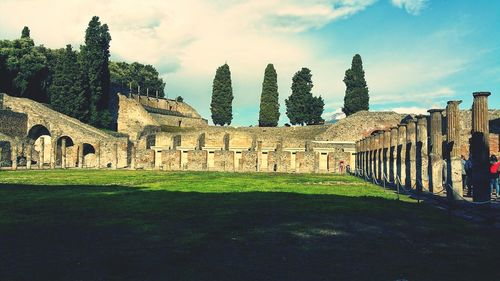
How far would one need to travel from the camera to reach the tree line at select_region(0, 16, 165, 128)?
162 feet

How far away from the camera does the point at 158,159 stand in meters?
41.7

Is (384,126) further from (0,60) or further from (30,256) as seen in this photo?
(30,256)

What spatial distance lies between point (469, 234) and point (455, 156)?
8.18 m

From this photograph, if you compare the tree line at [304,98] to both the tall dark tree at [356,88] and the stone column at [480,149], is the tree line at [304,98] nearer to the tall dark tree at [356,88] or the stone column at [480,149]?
the tall dark tree at [356,88]

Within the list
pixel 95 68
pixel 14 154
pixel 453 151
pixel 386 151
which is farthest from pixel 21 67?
pixel 453 151

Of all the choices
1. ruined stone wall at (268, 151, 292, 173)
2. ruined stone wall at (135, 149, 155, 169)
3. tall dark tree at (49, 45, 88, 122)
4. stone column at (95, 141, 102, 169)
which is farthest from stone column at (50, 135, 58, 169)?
ruined stone wall at (268, 151, 292, 173)

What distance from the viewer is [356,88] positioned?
59.0 m

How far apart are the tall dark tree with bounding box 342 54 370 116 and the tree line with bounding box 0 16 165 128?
31567 mm

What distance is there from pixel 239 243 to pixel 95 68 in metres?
49.6

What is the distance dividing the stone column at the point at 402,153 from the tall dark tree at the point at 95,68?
39020mm

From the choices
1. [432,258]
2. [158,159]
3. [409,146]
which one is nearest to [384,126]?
[158,159]

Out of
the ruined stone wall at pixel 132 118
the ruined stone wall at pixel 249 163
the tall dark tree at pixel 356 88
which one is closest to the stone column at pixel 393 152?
the ruined stone wall at pixel 249 163

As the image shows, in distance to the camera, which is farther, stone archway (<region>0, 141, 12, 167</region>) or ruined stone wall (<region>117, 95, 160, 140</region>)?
ruined stone wall (<region>117, 95, 160, 140</region>)

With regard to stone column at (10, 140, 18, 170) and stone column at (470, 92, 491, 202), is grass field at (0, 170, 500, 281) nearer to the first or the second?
stone column at (470, 92, 491, 202)
